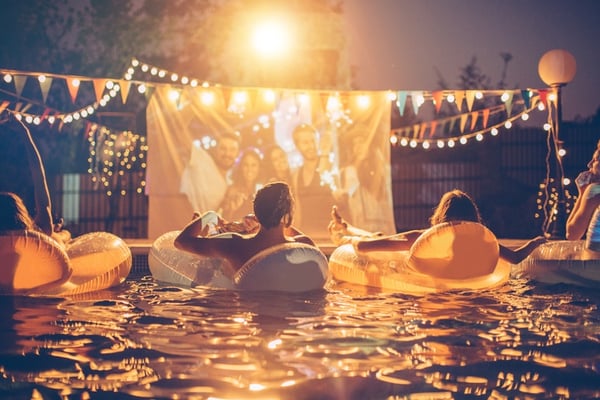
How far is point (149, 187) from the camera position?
11562 mm

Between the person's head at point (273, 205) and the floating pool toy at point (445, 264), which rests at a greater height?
the person's head at point (273, 205)

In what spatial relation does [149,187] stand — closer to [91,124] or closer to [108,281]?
[91,124]

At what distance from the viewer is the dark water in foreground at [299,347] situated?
9.20ft

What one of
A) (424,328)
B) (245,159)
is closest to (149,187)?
(245,159)

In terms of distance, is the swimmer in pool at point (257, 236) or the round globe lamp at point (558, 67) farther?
the round globe lamp at point (558, 67)

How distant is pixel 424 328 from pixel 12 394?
2.38m

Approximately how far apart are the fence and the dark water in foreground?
8.21 meters

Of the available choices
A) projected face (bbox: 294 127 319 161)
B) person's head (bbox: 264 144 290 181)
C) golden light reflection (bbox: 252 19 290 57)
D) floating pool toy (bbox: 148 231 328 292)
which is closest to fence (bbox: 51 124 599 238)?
projected face (bbox: 294 127 319 161)

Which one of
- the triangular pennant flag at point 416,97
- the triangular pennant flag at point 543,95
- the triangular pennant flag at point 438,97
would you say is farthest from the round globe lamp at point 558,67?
the triangular pennant flag at point 416,97

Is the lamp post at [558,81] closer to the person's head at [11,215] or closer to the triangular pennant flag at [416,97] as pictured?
the triangular pennant flag at [416,97]

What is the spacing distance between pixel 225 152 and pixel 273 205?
20.6ft

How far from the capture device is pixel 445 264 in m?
5.88

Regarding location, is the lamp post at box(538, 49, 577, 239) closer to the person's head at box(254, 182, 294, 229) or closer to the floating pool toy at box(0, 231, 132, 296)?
the person's head at box(254, 182, 294, 229)

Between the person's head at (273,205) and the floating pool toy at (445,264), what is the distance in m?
1.18
